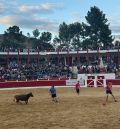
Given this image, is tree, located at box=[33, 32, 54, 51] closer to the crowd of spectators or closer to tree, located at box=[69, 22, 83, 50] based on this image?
tree, located at box=[69, 22, 83, 50]

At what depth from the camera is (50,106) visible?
76.0 feet

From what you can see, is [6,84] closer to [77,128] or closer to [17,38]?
[77,128]

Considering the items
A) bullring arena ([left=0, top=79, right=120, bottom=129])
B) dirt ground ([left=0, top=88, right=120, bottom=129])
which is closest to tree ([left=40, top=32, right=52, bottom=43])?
bullring arena ([left=0, top=79, right=120, bottom=129])

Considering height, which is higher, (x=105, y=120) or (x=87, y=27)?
(x=87, y=27)

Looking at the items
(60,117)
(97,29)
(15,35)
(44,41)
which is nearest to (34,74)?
(60,117)

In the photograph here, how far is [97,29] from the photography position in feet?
326

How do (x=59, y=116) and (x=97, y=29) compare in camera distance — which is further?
(x=97, y=29)

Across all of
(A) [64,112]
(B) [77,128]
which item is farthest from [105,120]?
(A) [64,112]

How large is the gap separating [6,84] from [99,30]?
6095 centimetres

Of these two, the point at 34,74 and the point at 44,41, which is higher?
the point at 44,41

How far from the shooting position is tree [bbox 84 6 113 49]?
310 ft

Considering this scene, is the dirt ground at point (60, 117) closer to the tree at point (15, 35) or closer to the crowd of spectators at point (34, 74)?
the crowd of spectators at point (34, 74)

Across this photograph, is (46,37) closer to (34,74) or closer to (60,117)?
(34,74)

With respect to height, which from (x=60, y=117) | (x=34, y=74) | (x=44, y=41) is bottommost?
(x=60, y=117)
